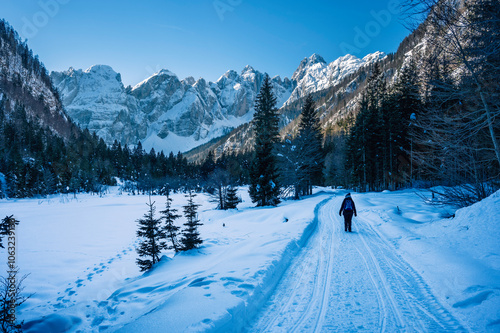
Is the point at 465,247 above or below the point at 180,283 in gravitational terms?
above

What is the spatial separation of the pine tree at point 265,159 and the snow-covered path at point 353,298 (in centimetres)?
1509

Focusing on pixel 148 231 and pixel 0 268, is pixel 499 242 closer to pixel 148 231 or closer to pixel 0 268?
pixel 148 231

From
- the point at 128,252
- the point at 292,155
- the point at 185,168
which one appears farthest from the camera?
the point at 185,168

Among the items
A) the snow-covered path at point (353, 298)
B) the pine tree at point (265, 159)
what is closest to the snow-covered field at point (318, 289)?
the snow-covered path at point (353, 298)

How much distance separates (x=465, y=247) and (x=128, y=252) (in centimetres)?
1466

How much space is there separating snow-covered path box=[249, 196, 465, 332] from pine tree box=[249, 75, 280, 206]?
1509 centimetres

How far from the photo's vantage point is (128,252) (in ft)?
39.7

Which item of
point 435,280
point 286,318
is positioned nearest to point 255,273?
point 286,318

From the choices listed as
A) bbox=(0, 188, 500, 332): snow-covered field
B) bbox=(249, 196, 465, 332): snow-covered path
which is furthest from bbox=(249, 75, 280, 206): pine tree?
bbox=(249, 196, 465, 332): snow-covered path

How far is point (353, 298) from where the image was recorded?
3760 millimetres

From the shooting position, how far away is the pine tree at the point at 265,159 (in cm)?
2127

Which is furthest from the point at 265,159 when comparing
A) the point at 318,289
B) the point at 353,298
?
the point at 353,298

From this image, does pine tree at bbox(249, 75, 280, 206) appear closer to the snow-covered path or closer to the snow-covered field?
the snow-covered field

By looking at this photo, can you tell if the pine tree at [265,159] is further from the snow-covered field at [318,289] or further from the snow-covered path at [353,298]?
the snow-covered path at [353,298]
